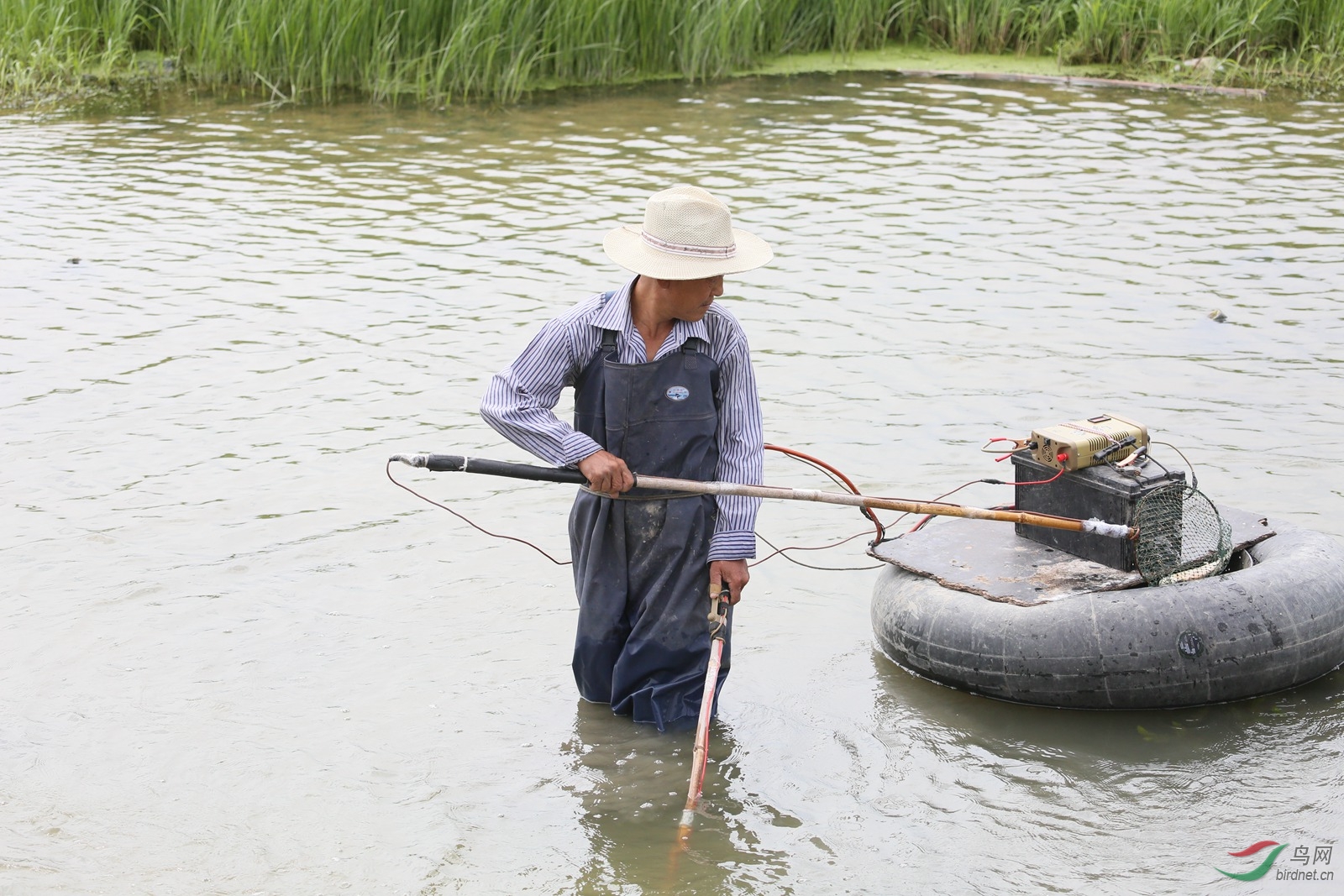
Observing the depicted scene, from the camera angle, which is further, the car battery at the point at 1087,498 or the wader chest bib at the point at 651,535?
the car battery at the point at 1087,498

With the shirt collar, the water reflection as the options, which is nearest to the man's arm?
the shirt collar

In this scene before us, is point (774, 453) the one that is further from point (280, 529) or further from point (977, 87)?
point (977, 87)

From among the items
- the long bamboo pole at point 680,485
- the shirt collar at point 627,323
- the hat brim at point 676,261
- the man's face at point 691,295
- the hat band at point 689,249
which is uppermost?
the hat band at point 689,249

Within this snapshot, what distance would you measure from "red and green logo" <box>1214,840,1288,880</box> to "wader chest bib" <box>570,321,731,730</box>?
1314 millimetres

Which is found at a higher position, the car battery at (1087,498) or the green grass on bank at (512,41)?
the green grass on bank at (512,41)

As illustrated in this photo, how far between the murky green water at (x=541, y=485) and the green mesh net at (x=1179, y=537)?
408 millimetres

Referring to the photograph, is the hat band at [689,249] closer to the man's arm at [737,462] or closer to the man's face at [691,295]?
the man's face at [691,295]

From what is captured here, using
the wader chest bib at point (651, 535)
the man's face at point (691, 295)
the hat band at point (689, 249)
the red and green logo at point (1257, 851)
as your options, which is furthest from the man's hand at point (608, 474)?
the red and green logo at point (1257, 851)

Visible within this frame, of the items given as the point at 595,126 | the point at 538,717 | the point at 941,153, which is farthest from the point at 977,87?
the point at 538,717

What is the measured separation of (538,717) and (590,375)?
3.45ft

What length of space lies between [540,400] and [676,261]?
491 millimetres

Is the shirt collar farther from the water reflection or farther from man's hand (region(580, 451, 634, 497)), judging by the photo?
the water reflection

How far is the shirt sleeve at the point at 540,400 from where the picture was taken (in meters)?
3.46

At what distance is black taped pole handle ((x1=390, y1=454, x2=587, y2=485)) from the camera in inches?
132
